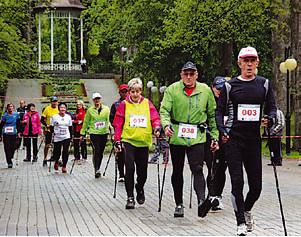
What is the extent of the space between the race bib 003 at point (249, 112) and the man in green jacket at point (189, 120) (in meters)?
1.70

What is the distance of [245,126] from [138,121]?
3.58m

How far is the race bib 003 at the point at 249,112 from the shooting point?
910 centimetres

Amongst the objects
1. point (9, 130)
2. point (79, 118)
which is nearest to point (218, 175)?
point (9, 130)

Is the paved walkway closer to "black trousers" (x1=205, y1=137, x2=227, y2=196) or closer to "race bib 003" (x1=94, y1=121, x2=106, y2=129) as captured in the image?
"black trousers" (x1=205, y1=137, x2=227, y2=196)

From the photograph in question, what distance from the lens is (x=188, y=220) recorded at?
10719mm

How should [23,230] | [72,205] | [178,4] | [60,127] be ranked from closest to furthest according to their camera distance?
[23,230] < [72,205] < [60,127] < [178,4]

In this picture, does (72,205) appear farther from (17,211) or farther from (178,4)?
(178,4)

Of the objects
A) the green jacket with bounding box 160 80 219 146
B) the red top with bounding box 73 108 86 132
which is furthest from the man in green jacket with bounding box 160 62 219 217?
the red top with bounding box 73 108 86 132

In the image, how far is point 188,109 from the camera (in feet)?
35.8

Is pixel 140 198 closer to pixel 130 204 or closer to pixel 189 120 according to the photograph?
pixel 130 204

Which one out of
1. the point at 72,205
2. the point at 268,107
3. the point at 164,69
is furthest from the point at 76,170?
the point at 164,69

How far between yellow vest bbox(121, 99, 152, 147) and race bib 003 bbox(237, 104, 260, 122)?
351 centimetres

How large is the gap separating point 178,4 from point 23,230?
2550 cm

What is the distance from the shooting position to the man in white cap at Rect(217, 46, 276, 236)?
358 inches
